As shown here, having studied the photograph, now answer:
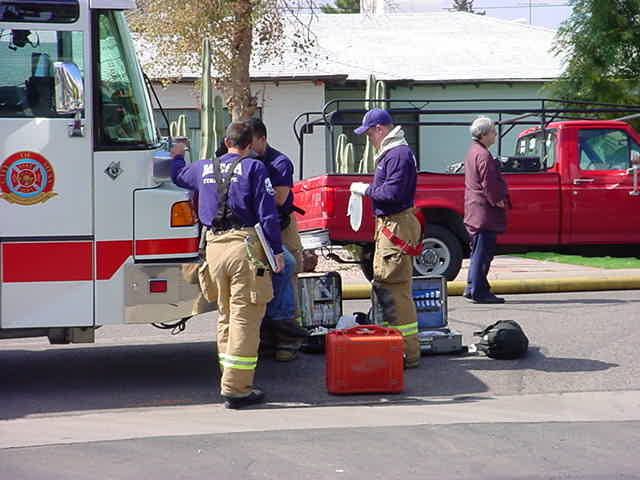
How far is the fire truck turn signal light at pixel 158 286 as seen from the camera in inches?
302

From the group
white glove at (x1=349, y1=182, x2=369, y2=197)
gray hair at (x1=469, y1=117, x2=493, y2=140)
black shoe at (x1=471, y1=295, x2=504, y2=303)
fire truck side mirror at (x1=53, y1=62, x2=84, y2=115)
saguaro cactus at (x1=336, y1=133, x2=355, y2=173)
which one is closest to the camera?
fire truck side mirror at (x1=53, y1=62, x2=84, y2=115)

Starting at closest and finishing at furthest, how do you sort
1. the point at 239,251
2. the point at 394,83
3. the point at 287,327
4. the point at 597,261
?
1. the point at 239,251
2. the point at 287,327
3. the point at 597,261
4. the point at 394,83

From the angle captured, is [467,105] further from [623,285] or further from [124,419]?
[124,419]

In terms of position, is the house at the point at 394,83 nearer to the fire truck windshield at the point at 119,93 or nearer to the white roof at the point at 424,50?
the white roof at the point at 424,50

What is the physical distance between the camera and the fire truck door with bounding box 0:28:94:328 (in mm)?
7430

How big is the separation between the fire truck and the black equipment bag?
2.55m

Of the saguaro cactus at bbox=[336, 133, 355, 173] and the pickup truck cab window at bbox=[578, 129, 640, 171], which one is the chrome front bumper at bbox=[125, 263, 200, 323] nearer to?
the pickup truck cab window at bbox=[578, 129, 640, 171]

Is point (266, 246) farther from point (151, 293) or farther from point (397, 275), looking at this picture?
point (397, 275)

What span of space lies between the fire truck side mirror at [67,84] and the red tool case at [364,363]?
7.77 ft

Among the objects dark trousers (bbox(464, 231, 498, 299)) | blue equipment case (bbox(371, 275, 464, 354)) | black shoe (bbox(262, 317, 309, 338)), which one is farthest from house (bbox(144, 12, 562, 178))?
black shoe (bbox(262, 317, 309, 338))

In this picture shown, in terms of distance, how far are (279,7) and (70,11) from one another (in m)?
11.1

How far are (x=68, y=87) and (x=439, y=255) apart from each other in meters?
6.74

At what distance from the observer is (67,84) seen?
7117mm

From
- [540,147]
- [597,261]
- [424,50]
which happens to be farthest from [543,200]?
[424,50]
